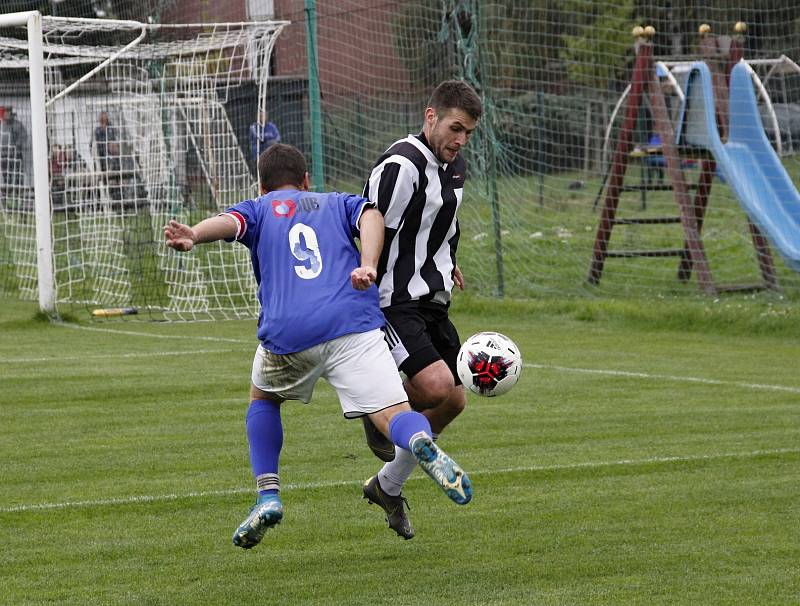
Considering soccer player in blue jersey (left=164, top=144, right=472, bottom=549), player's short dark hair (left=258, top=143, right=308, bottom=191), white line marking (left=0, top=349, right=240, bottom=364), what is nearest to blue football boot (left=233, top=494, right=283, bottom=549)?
soccer player in blue jersey (left=164, top=144, right=472, bottom=549)

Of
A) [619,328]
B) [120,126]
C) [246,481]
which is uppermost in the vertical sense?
[120,126]

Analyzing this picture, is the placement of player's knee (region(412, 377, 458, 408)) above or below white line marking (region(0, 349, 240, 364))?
above

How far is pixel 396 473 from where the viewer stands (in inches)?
226

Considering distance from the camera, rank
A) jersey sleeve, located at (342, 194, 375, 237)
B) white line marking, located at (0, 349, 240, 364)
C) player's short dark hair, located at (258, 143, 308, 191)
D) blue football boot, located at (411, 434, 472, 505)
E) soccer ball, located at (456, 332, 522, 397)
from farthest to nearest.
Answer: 1. white line marking, located at (0, 349, 240, 364)
2. soccer ball, located at (456, 332, 522, 397)
3. player's short dark hair, located at (258, 143, 308, 191)
4. jersey sleeve, located at (342, 194, 375, 237)
5. blue football boot, located at (411, 434, 472, 505)

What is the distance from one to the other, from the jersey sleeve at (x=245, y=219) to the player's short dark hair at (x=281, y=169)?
0.17m

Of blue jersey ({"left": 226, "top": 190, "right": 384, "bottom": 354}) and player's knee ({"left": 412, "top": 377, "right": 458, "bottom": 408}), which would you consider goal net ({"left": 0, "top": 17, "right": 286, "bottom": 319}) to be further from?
blue jersey ({"left": 226, "top": 190, "right": 384, "bottom": 354})

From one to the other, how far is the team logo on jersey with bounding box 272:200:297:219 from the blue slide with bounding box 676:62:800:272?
9858mm

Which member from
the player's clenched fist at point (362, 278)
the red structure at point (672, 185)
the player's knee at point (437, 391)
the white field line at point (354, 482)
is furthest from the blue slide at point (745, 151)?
the player's clenched fist at point (362, 278)

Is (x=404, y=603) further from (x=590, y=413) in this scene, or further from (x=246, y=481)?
(x=590, y=413)

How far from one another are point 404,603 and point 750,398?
516 centimetres

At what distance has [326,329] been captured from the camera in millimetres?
5168

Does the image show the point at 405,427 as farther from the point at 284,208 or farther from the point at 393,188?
the point at 393,188

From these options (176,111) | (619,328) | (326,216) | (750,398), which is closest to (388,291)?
(326,216)

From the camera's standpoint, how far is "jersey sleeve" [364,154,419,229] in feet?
19.0
